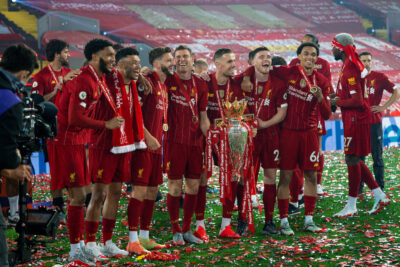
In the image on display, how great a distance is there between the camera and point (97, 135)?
5.70 metres

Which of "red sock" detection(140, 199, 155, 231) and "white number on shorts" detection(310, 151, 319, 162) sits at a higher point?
"white number on shorts" detection(310, 151, 319, 162)

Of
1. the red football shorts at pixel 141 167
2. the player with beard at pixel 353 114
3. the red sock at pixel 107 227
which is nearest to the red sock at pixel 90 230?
the red sock at pixel 107 227

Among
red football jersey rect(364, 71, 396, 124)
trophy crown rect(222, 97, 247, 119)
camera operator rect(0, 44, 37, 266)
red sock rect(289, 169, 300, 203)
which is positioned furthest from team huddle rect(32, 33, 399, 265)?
red football jersey rect(364, 71, 396, 124)

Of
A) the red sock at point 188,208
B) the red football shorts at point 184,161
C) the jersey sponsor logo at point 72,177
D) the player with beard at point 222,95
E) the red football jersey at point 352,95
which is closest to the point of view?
the jersey sponsor logo at point 72,177

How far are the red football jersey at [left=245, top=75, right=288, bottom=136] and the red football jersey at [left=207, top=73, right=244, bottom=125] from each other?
0.21 metres

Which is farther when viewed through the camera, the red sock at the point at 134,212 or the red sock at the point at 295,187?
the red sock at the point at 295,187

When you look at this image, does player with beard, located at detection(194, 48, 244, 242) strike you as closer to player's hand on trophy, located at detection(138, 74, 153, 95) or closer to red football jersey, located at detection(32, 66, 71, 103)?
player's hand on trophy, located at detection(138, 74, 153, 95)

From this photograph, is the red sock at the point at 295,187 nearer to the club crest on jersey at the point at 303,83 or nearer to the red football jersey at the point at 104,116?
the club crest on jersey at the point at 303,83

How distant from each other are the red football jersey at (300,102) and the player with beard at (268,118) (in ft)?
0.30

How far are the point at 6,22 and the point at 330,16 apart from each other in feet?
62.5

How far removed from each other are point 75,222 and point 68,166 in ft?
2.17

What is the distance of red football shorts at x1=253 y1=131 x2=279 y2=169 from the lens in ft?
22.4

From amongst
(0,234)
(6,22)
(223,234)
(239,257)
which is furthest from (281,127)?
(6,22)

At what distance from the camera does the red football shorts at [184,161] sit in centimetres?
640
